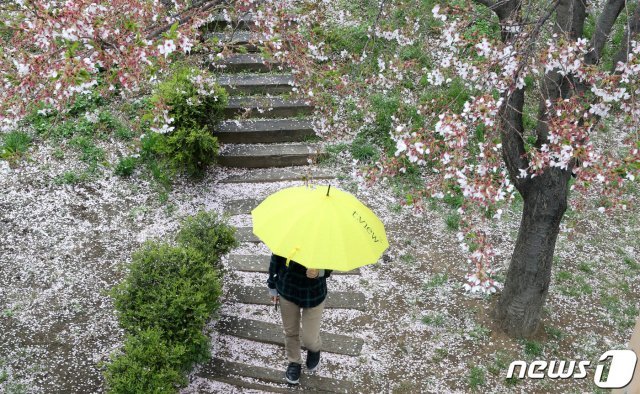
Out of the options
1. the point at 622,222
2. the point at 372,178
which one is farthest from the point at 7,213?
the point at 622,222

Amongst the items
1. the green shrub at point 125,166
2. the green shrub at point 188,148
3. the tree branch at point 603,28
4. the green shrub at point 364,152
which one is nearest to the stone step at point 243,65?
the green shrub at point 364,152

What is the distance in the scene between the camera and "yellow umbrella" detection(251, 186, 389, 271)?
13.4 feet

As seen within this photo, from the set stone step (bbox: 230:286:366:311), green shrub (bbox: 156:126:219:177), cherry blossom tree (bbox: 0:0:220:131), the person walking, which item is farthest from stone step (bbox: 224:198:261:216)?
cherry blossom tree (bbox: 0:0:220:131)

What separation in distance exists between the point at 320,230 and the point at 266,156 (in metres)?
4.29

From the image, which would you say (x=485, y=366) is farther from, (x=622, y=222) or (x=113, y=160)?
(x=113, y=160)

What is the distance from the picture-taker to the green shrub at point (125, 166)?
25.7 ft

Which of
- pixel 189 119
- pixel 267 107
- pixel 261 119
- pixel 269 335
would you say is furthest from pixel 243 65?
pixel 269 335

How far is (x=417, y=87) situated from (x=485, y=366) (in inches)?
212

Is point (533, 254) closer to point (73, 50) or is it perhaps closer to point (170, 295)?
point (170, 295)

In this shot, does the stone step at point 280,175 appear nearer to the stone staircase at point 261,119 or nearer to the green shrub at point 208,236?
the stone staircase at point 261,119

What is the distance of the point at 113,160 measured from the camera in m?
8.00

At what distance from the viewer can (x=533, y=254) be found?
18.3 feet

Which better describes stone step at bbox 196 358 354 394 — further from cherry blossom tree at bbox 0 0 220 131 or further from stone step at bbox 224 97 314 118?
stone step at bbox 224 97 314 118

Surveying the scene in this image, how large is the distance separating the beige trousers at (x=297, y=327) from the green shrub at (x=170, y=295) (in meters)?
0.74
